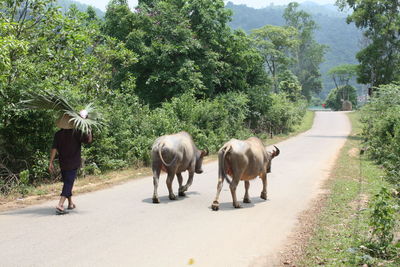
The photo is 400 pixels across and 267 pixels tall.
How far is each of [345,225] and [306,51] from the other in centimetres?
9168

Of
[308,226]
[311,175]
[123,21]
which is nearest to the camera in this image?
[308,226]

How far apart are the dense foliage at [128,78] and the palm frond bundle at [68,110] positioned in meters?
0.91

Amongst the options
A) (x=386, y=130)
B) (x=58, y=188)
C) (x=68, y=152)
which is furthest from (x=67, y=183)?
(x=386, y=130)

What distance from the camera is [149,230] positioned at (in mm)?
7277

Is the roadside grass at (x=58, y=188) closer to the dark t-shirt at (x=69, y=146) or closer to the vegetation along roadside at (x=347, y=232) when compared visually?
the dark t-shirt at (x=69, y=146)

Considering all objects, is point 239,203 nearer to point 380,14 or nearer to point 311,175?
point 311,175

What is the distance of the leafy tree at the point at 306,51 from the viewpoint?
8881 cm

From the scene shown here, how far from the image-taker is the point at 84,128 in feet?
27.0

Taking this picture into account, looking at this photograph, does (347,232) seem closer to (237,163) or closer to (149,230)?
(237,163)

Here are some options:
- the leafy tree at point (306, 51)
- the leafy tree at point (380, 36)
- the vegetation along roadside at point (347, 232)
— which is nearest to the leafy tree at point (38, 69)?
the vegetation along roadside at point (347, 232)

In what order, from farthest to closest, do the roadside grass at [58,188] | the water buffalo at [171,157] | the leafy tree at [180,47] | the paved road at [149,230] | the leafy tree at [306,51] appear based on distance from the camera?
the leafy tree at [306,51] → the leafy tree at [180,47] → the water buffalo at [171,157] → the roadside grass at [58,188] → the paved road at [149,230]

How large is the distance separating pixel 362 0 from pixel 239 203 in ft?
99.7

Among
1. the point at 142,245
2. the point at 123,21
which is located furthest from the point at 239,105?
the point at 142,245

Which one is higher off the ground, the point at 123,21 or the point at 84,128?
the point at 123,21
